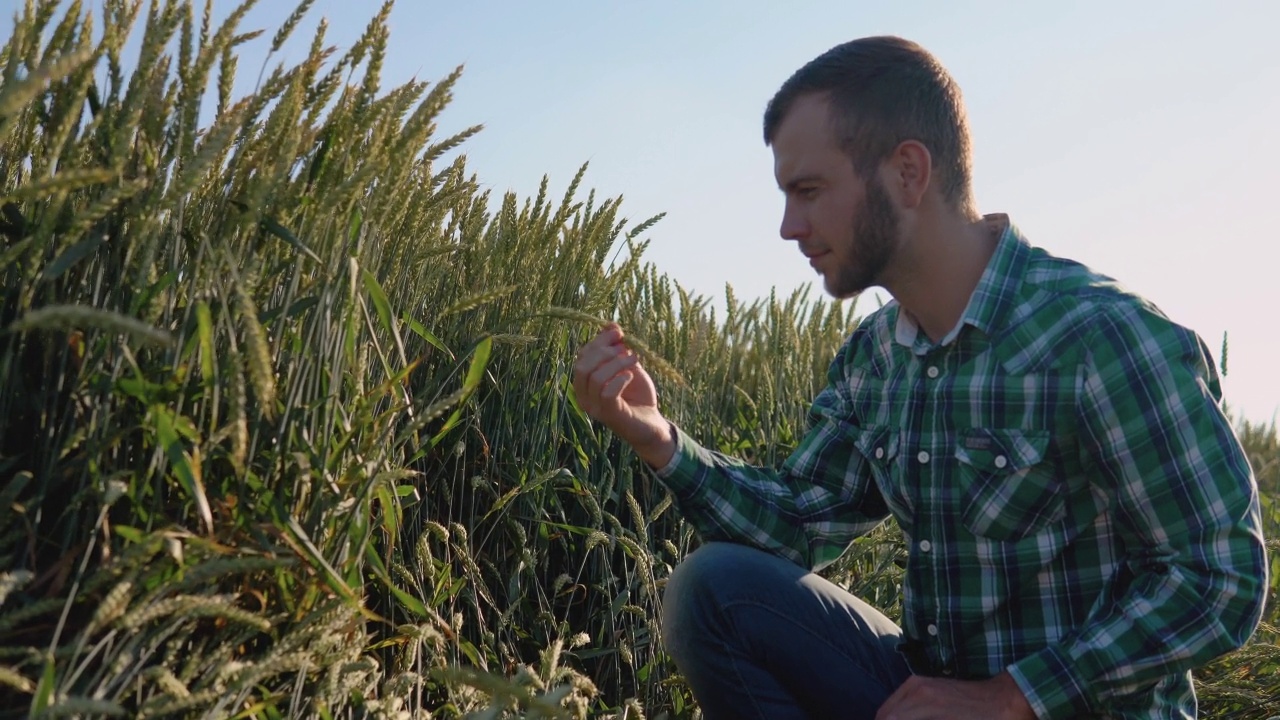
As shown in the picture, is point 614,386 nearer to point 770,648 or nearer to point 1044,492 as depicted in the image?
point 770,648

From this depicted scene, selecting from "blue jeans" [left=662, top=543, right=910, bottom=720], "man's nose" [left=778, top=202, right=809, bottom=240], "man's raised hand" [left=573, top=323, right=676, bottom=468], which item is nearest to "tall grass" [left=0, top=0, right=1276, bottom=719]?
"man's raised hand" [left=573, top=323, right=676, bottom=468]

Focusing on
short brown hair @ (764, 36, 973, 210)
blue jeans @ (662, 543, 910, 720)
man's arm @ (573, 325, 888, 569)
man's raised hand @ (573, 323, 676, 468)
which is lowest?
blue jeans @ (662, 543, 910, 720)

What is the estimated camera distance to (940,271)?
212 cm

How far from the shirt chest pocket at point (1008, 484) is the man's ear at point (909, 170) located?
0.44 meters

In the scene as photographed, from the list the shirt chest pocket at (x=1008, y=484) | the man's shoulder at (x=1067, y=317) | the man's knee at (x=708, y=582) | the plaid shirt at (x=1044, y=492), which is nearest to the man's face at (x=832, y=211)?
the plaid shirt at (x=1044, y=492)

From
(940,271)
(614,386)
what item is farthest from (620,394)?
(940,271)

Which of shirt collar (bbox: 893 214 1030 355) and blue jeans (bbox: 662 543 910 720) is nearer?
shirt collar (bbox: 893 214 1030 355)

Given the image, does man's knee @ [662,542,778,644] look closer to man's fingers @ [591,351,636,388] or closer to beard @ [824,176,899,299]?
man's fingers @ [591,351,636,388]

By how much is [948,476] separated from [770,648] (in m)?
0.43

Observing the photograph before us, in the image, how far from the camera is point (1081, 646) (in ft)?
5.80

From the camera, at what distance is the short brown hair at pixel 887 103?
7.11ft

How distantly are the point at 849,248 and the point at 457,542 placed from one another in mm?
878

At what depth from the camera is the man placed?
5.75ft

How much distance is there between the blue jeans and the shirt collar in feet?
1.59
